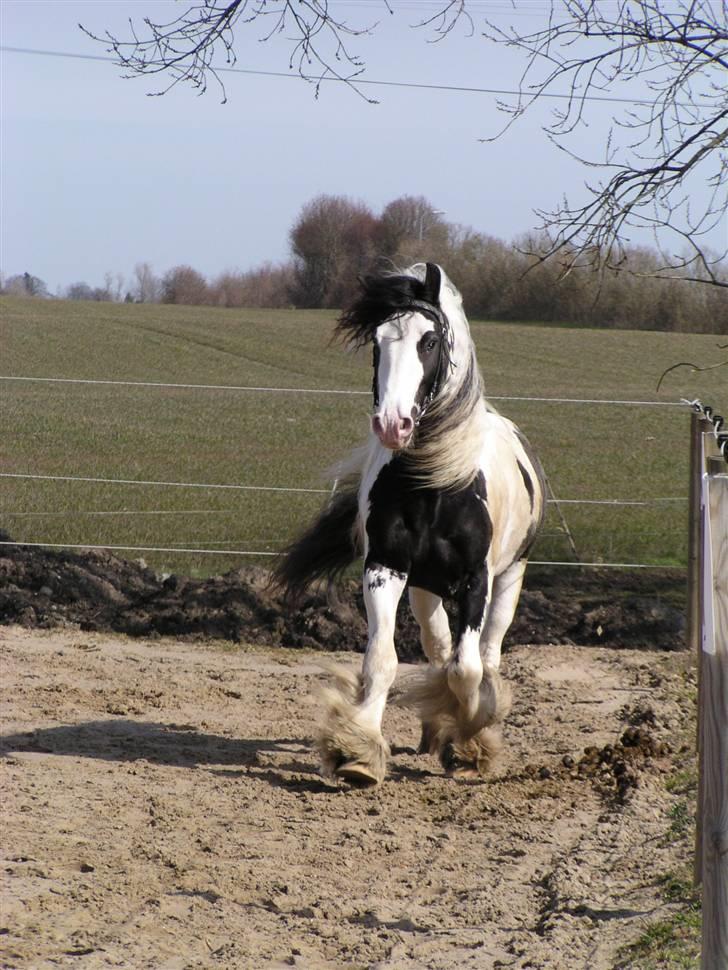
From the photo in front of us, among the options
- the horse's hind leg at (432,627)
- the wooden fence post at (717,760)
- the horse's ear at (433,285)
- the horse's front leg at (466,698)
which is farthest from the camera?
the horse's hind leg at (432,627)

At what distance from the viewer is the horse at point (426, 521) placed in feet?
15.5

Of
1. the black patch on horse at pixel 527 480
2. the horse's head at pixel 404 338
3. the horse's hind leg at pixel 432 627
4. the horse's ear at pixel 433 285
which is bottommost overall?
the horse's hind leg at pixel 432 627

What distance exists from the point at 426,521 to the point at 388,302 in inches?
37.8

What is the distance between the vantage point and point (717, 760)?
2.14 meters

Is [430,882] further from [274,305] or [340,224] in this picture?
[274,305]

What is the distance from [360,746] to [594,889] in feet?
4.17

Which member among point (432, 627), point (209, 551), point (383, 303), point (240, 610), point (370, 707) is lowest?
point (240, 610)

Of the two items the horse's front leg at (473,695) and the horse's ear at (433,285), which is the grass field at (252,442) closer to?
the horse's ear at (433,285)

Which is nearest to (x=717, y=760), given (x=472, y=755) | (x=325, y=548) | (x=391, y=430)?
(x=391, y=430)

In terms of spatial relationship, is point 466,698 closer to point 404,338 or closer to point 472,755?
point 472,755

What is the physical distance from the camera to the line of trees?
27.3 ft

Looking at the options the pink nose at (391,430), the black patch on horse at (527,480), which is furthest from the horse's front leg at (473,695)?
the pink nose at (391,430)

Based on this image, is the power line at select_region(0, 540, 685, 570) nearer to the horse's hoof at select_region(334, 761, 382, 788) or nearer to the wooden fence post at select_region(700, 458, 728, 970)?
the horse's hoof at select_region(334, 761, 382, 788)

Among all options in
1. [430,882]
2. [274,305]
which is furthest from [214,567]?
[274,305]
